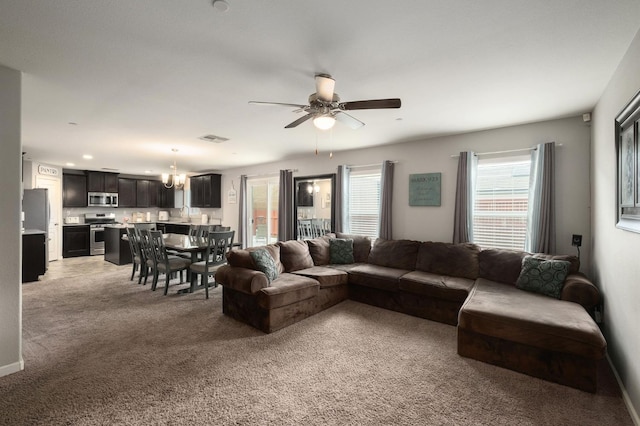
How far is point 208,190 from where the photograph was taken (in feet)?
27.5

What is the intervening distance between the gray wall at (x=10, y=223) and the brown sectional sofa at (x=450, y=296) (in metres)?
1.84

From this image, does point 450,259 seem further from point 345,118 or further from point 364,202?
point 345,118

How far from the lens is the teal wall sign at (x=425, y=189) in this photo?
185 inches

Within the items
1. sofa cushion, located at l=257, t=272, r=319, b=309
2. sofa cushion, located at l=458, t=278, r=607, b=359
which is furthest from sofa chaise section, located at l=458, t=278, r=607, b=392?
sofa cushion, located at l=257, t=272, r=319, b=309

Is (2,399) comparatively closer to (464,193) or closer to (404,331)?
(404,331)

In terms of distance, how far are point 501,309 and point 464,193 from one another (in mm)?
2083

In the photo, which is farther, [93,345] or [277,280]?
[277,280]

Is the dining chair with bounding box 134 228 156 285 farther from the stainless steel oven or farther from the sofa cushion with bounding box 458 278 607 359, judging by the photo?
the sofa cushion with bounding box 458 278 607 359

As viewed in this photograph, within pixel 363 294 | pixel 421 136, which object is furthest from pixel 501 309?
pixel 421 136

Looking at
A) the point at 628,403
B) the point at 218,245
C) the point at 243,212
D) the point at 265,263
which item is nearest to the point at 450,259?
the point at 628,403

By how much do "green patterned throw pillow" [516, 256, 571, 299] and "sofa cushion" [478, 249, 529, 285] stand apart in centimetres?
19

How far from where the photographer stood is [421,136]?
182 inches

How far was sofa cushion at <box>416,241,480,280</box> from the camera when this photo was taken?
13.0 feet

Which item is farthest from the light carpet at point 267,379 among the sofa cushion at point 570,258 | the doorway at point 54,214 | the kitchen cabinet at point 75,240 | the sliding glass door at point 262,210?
the kitchen cabinet at point 75,240
